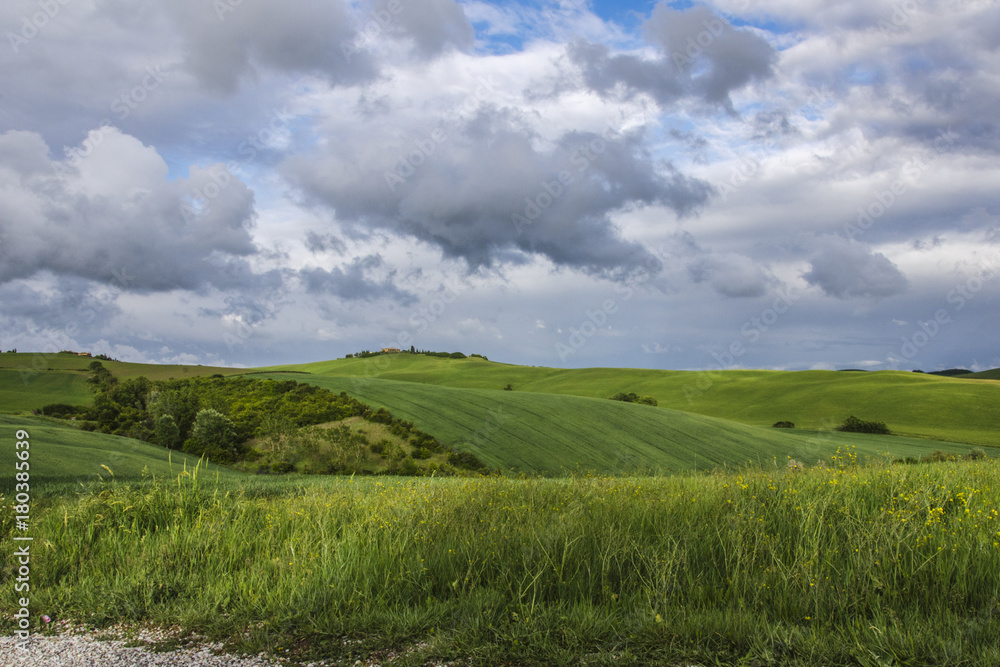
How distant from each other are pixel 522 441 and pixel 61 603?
22.7 metres

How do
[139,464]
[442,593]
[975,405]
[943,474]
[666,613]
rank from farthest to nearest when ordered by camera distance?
[975,405], [139,464], [943,474], [442,593], [666,613]

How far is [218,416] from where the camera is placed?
22.5m

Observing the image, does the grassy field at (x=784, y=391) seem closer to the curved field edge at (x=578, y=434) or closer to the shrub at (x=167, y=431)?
the curved field edge at (x=578, y=434)

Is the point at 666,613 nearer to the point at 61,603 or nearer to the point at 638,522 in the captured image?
the point at 638,522

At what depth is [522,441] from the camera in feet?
90.0

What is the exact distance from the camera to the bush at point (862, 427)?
53831 millimetres

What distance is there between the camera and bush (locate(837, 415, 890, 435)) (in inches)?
2119

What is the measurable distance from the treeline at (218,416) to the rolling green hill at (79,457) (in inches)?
104

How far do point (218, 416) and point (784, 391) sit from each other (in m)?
72.9

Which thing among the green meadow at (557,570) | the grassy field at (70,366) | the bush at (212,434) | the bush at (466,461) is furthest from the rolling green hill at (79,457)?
the grassy field at (70,366)

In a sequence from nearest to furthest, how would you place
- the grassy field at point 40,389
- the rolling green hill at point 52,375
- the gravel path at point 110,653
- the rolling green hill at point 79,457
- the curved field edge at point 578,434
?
the gravel path at point 110,653, the rolling green hill at point 79,457, the curved field edge at point 578,434, the grassy field at point 40,389, the rolling green hill at point 52,375

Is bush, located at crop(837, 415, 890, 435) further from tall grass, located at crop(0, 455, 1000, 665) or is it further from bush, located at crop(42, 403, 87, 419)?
bush, located at crop(42, 403, 87, 419)

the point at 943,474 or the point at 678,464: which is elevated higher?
the point at 943,474

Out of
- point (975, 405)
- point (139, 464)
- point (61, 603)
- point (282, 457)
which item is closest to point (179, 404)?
point (282, 457)
